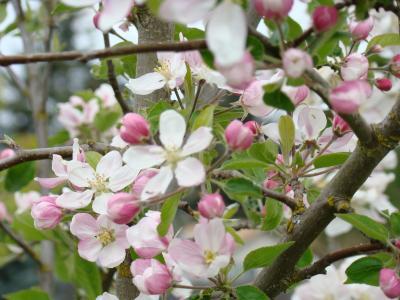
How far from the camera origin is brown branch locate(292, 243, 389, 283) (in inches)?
32.9

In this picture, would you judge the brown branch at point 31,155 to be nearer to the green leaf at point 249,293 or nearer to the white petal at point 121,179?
the white petal at point 121,179

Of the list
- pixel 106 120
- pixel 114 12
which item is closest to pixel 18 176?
pixel 106 120

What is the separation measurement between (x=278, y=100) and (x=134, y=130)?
16 cm

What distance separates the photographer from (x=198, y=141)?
0.69m

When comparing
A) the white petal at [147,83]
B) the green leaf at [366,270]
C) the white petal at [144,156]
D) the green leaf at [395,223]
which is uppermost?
the white petal at [144,156]

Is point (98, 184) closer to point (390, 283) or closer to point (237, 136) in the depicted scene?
point (237, 136)

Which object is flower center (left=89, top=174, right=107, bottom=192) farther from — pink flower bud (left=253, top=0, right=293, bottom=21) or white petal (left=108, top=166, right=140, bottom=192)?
pink flower bud (left=253, top=0, right=293, bottom=21)

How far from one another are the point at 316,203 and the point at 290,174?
73 millimetres

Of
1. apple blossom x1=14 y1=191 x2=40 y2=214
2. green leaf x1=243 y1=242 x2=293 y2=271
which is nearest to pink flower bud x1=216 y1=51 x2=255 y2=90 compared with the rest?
green leaf x1=243 y1=242 x2=293 y2=271

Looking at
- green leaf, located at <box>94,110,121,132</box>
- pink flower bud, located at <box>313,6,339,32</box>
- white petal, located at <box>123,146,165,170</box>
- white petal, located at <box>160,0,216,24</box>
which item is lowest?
green leaf, located at <box>94,110,121,132</box>

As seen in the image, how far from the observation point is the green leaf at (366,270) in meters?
0.86

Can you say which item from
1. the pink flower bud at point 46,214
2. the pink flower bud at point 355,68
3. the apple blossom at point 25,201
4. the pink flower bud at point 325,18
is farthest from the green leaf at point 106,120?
the pink flower bud at point 325,18

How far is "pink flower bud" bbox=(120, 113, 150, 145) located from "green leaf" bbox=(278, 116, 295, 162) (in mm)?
230

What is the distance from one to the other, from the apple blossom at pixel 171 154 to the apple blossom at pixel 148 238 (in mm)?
117
